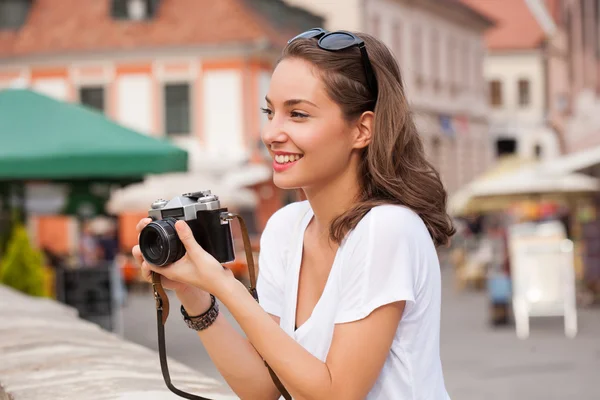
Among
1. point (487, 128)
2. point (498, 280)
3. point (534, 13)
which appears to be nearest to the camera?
point (498, 280)

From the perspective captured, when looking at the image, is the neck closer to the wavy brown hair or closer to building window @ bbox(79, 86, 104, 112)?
the wavy brown hair

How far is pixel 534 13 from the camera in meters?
62.6

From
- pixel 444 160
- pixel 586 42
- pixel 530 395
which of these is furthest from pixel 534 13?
pixel 530 395

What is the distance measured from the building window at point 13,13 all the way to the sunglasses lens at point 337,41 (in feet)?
112

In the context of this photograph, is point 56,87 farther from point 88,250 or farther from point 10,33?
point 88,250

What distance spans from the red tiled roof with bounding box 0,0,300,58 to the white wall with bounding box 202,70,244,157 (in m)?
1.03

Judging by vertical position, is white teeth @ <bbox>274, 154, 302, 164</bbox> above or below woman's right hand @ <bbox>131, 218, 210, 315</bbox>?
above

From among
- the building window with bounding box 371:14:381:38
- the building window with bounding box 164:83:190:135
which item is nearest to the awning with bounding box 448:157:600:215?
the building window with bounding box 164:83:190:135

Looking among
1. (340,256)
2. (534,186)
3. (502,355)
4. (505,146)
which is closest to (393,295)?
(340,256)

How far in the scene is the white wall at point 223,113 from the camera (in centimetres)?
3447

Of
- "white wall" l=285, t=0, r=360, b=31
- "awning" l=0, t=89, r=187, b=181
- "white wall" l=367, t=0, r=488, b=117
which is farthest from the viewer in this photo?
"white wall" l=367, t=0, r=488, b=117

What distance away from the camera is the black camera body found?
2625mm

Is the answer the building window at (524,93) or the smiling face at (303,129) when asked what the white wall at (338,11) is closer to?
the building window at (524,93)

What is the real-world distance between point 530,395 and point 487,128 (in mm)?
45536
